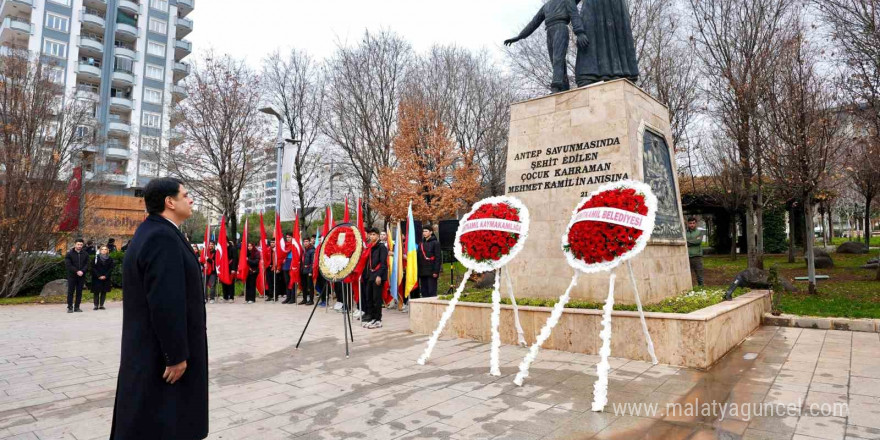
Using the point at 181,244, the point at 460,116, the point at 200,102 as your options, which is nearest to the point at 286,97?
the point at 200,102

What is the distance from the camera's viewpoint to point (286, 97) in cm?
2742

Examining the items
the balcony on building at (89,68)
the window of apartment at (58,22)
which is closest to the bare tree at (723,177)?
the balcony on building at (89,68)

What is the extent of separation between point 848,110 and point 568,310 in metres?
12.4

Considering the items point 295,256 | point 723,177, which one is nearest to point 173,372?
point 295,256

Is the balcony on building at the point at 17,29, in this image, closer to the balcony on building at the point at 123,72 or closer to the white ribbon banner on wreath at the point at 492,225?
the balcony on building at the point at 123,72

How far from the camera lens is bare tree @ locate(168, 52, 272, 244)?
2322 cm

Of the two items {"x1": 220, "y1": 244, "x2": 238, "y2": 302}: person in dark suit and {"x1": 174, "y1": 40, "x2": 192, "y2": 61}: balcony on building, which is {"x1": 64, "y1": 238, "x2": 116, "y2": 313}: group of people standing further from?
{"x1": 174, "y1": 40, "x2": 192, "y2": 61}: balcony on building

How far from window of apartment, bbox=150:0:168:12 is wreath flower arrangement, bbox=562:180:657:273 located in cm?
5900

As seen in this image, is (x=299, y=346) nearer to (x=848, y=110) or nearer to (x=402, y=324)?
(x=402, y=324)

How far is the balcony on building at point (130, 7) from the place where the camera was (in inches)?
1873

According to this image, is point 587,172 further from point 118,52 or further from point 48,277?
point 118,52

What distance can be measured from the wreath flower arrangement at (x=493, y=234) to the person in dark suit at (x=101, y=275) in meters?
12.4

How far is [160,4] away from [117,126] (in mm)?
14760

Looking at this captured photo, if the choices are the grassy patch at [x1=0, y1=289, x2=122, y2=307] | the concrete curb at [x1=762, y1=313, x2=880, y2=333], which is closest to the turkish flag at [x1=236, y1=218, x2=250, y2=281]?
the grassy patch at [x1=0, y1=289, x2=122, y2=307]
